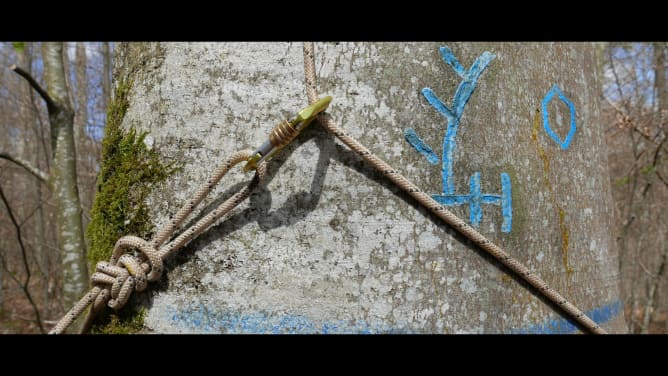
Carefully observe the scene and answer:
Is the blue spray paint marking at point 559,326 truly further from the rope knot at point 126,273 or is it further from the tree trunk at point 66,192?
the tree trunk at point 66,192

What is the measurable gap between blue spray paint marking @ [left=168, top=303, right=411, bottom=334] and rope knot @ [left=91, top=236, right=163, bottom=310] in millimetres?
165

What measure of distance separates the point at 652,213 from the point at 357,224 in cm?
858

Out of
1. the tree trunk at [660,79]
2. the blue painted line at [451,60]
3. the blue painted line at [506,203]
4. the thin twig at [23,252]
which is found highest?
the tree trunk at [660,79]

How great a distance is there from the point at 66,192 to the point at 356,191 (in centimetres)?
398

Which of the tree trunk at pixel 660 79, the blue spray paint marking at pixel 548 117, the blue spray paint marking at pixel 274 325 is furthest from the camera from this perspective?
the tree trunk at pixel 660 79

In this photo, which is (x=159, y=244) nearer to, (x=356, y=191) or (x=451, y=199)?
(x=356, y=191)

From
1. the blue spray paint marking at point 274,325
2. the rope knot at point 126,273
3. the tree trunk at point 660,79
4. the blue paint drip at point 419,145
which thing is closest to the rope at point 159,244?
the rope knot at point 126,273

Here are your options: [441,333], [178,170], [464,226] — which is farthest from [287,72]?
[441,333]

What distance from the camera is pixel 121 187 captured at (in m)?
1.22

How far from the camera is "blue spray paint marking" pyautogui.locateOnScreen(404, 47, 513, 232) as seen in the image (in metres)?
1.13

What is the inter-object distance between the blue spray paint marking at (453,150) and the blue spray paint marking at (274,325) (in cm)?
34

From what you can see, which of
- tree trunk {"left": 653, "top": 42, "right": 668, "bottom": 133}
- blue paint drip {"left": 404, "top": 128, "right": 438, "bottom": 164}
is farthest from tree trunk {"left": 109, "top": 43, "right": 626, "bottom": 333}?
tree trunk {"left": 653, "top": 42, "right": 668, "bottom": 133}

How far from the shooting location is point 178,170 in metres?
Answer: 1.15

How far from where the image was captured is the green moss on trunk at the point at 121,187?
1165 mm
